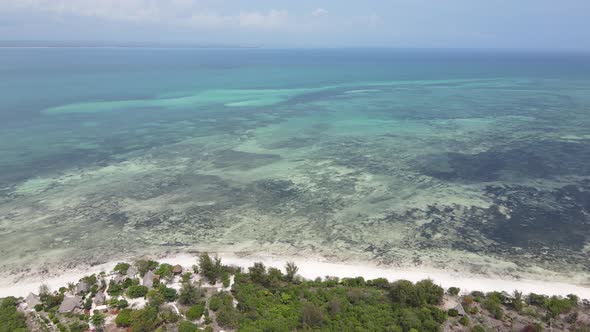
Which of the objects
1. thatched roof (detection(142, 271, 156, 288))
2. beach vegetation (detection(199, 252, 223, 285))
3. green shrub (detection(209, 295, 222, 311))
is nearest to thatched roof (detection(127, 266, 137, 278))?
thatched roof (detection(142, 271, 156, 288))

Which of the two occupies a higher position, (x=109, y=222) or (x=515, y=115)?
(x=515, y=115)

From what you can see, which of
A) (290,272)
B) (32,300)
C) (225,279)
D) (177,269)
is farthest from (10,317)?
(290,272)

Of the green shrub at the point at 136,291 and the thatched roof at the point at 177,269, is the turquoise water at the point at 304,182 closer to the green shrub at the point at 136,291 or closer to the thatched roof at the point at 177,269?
the thatched roof at the point at 177,269

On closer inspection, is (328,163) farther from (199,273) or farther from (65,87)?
(65,87)

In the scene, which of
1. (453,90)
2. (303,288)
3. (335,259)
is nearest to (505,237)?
(335,259)

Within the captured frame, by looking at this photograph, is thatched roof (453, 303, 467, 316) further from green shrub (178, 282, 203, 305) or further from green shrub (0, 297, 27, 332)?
green shrub (0, 297, 27, 332)

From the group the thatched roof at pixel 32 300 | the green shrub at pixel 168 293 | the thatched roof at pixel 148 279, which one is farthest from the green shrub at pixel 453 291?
the thatched roof at pixel 32 300

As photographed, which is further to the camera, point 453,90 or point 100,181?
point 453,90

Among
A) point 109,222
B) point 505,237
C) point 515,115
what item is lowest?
point 109,222
